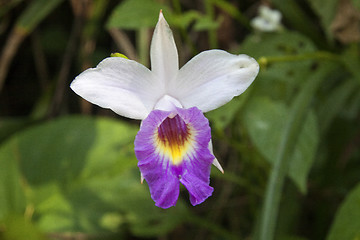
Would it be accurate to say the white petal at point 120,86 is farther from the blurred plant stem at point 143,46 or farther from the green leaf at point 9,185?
the blurred plant stem at point 143,46

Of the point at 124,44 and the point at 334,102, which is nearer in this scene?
the point at 334,102

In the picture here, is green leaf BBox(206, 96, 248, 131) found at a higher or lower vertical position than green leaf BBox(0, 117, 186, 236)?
higher

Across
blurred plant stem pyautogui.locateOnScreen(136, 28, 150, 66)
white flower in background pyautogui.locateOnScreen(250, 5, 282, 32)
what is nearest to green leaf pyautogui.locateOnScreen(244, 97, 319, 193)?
white flower in background pyautogui.locateOnScreen(250, 5, 282, 32)

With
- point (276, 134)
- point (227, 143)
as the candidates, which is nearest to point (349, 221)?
point (276, 134)

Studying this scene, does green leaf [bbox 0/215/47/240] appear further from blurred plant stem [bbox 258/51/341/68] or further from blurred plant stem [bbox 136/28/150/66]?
blurred plant stem [bbox 258/51/341/68]

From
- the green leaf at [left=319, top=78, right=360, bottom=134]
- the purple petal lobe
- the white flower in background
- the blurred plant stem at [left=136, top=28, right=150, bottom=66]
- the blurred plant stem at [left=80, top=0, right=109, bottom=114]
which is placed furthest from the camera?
the blurred plant stem at [left=80, top=0, right=109, bottom=114]

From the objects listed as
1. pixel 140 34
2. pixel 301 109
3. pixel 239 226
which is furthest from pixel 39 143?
pixel 301 109

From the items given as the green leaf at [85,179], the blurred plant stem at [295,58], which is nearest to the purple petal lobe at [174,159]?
the blurred plant stem at [295,58]

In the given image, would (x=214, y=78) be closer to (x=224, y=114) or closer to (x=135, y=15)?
(x=224, y=114)
